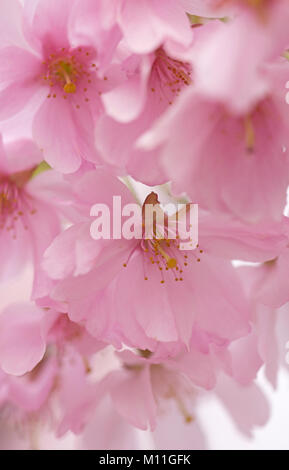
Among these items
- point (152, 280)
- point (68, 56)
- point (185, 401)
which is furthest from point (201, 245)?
point (185, 401)

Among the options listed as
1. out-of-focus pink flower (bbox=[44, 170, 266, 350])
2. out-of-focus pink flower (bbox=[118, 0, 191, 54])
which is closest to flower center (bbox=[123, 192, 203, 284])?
out-of-focus pink flower (bbox=[44, 170, 266, 350])

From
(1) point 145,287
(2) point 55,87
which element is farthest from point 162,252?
(2) point 55,87

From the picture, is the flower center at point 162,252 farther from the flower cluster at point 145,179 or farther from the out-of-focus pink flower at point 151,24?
the out-of-focus pink flower at point 151,24

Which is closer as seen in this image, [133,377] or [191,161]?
[191,161]

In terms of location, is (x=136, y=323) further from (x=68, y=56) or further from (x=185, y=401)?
(x=185, y=401)

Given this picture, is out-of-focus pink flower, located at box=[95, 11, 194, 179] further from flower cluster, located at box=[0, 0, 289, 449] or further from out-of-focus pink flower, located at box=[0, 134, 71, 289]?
out-of-focus pink flower, located at box=[0, 134, 71, 289]

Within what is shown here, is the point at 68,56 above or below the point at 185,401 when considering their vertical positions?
above

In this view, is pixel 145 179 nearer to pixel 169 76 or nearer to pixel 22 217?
pixel 169 76
